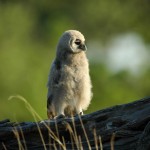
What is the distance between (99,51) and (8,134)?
30330 millimetres

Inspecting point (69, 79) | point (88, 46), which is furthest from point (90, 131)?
point (88, 46)

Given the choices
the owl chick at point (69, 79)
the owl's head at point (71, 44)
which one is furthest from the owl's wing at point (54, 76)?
the owl's head at point (71, 44)

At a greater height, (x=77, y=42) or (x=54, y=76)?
(x=77, y=42)

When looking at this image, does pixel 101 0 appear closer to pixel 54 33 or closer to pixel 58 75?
pixel 54 33

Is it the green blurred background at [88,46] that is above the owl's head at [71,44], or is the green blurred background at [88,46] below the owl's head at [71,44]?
above

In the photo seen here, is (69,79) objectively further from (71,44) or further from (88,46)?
(88,46)

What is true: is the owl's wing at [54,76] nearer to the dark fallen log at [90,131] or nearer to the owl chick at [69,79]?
the owl chick at [69,79]

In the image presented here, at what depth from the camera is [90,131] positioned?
12672mm

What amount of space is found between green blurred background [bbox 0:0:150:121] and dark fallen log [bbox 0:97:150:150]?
15917 mm

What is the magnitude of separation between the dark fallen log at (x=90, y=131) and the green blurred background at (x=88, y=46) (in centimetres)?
1592

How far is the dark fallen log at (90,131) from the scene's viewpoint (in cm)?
1238

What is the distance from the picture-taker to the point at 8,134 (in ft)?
42.4

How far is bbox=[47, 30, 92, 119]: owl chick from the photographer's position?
14.8 metres

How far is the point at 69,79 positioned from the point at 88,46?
27.9m
